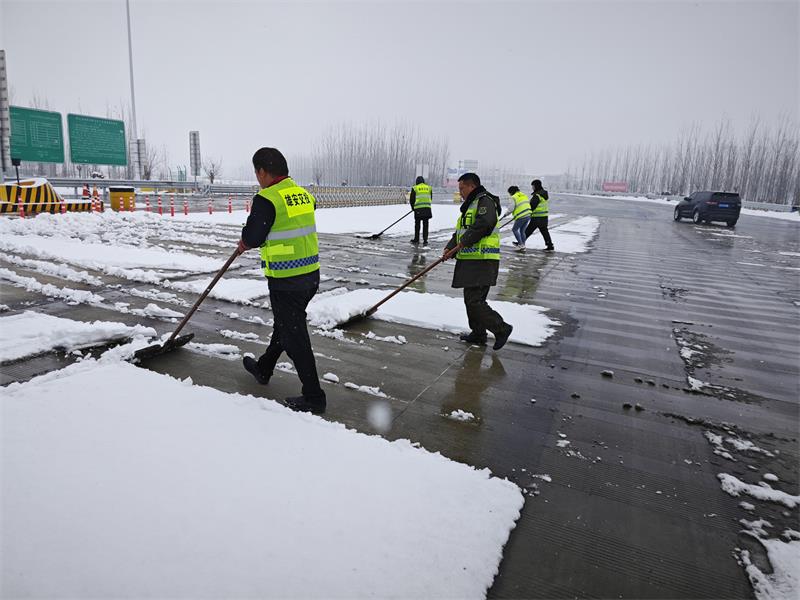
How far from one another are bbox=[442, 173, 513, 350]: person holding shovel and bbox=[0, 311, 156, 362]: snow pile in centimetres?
301

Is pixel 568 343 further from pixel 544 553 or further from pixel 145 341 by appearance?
pixel 145 341

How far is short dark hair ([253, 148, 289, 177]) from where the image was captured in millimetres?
3084

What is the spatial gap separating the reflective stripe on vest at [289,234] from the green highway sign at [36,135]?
79.0 feet

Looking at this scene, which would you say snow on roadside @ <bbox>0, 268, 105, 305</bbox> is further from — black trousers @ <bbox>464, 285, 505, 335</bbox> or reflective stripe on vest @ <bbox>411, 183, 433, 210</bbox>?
reflective stripe on vest @ <bbox>411, 183, 433, 210</bbox>

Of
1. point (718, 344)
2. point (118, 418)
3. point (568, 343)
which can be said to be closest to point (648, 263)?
point (718, 344)

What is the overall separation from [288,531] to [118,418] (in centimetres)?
149

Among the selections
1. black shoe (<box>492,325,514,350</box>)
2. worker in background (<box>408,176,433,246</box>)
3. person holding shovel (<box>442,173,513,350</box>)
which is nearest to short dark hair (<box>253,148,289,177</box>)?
person holding shovel (<box>442,173,513,350</box>)

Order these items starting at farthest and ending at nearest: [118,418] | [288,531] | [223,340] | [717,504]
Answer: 1. [223,340]
2. [118,418]
3. [717,504]
4. [288,531]

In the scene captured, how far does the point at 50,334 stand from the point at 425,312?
3.80 m

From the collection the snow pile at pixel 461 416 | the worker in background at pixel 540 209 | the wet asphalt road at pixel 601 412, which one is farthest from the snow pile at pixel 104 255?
the worker in background at pixel 540 209

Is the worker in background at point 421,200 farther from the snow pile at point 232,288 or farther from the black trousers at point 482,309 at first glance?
the black trousers at point 482,309

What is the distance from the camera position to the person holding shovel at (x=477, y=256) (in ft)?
14.8

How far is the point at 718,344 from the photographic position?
5.34 m

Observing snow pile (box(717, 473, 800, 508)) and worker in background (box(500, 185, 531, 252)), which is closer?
snow pile (box(717, 473, 800, 508))
